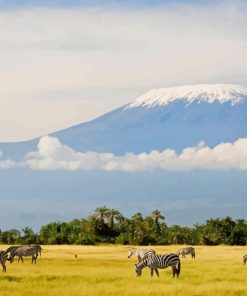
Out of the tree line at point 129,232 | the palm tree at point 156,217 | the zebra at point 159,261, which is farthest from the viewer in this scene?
the palm tree at point 156,217

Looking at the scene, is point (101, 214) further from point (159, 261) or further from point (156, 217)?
point (159, 261)

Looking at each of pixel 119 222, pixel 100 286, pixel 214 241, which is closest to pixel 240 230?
pixel 214 241

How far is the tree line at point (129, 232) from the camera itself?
123 m

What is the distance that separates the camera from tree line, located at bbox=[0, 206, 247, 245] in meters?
123

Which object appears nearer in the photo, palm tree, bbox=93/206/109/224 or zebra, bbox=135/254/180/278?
zebra, bbox=135/254/180/278

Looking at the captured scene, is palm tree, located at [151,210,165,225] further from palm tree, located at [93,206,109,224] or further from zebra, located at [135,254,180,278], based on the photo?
zebra, located at [135,254,180,278]

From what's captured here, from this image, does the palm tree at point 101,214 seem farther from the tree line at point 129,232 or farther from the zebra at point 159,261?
the zebra at point 159,261

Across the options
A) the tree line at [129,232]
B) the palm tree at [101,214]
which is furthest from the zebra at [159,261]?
the palm tree at [101,214]

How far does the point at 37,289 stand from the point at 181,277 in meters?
11.5

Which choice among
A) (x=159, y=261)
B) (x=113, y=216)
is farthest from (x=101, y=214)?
(x=159, y=261)

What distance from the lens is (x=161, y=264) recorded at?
40.8m

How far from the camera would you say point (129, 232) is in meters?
127

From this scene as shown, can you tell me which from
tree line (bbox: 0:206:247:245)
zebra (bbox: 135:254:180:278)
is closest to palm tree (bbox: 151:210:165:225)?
tree line (bbox: 0:206:247:245)

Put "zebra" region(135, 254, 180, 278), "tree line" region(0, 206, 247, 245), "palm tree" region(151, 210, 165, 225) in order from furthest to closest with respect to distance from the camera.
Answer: "palm tree" region(151, 210, 165, 225) < "tree line" region(0, 206, 247, 245) < "zebra" region(135, 254, 180, 278)
